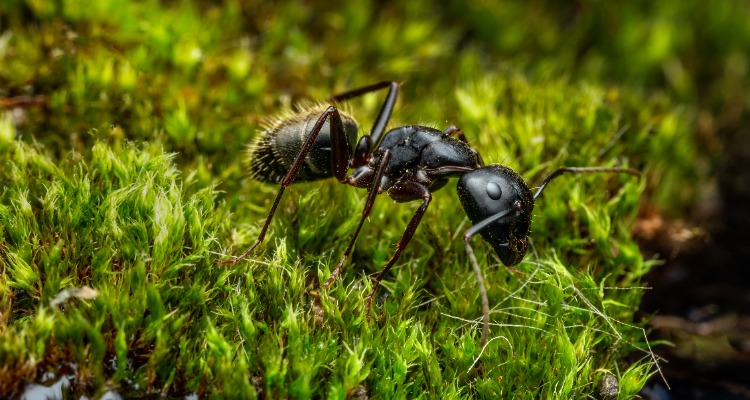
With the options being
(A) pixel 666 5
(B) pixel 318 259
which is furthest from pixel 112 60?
(A) pixel 666 5

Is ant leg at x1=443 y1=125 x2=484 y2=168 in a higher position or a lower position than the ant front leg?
higher

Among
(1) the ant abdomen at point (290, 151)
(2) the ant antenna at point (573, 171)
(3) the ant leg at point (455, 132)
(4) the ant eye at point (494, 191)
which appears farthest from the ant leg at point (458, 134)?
(1) the ant abdomen at point (290, 151)

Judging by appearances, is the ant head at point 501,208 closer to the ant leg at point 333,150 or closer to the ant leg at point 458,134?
the ant leg at point 458,134

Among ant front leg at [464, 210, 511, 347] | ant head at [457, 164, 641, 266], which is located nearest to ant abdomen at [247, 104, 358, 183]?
ant head at [457, 164, 641, 266]

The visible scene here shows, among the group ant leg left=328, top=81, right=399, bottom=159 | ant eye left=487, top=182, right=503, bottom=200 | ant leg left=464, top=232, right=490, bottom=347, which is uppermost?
ant leg left=328, top=81, right=399, bottom=159

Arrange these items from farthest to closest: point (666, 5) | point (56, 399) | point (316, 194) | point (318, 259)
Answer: point (666, 5) → point (316, 194) → point (318, 259) → point (56, 399)

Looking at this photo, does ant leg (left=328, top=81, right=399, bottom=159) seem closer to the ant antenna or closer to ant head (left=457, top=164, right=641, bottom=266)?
ant head (left=457, top=164, right=641, bottom=266)

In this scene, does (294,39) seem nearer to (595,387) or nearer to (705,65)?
(595,387)

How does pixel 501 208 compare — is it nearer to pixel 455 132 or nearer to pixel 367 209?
pixel 367 209
